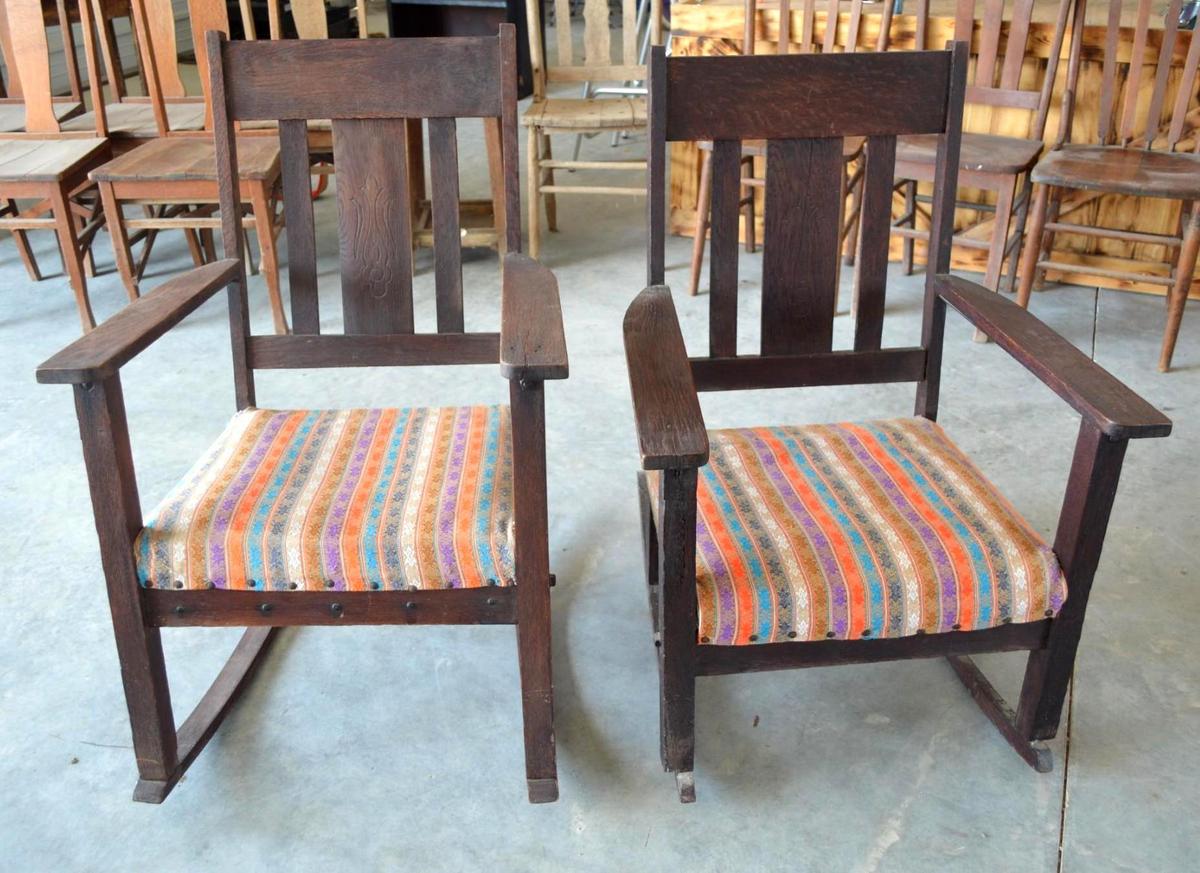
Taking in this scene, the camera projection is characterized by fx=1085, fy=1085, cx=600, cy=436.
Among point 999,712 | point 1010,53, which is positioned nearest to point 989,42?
point 1010,53

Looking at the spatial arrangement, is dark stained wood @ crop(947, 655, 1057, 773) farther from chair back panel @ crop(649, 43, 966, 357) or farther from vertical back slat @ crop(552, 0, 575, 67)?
vertical back slat @ crop(552, 0, 575, 67)

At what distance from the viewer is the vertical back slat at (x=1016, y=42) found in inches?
112

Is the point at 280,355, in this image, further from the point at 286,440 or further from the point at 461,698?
the point at 461,698

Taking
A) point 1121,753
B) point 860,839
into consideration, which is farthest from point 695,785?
point 1121,753

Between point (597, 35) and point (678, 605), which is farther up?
point (597, 35)

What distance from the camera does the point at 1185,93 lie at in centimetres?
278

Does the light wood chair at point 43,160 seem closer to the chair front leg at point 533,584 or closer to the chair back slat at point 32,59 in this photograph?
the chair back slat at point 32,59

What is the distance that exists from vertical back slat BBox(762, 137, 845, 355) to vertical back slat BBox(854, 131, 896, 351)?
45 millimetres

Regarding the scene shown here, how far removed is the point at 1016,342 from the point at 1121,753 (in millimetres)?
645

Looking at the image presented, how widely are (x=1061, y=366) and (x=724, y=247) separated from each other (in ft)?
1.64

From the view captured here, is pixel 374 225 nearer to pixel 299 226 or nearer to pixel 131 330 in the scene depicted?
pixel 299 226

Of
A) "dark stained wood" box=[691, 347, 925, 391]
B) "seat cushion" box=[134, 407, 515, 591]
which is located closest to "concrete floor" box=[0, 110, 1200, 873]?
"seat cushion" box=[134, 407, 515, 591]

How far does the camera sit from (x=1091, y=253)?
334 centimetres

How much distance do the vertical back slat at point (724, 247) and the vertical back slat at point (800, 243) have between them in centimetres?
5
